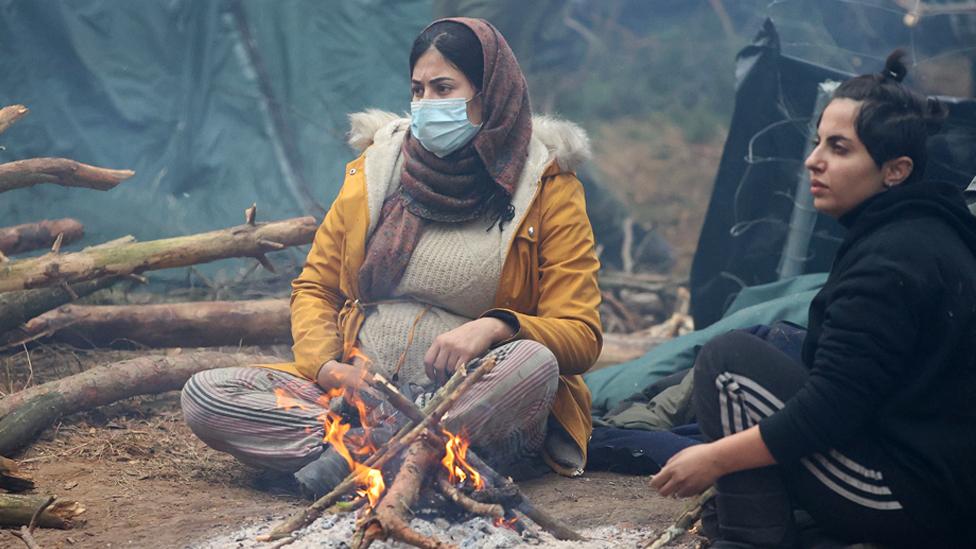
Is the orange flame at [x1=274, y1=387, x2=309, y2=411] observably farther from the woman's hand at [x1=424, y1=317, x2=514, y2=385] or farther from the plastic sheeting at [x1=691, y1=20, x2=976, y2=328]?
the plastic sheeting at [x1=691, y1=20, x2=976, y2=328]

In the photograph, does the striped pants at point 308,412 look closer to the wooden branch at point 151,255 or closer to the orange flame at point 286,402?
the orange flame at point 286,402

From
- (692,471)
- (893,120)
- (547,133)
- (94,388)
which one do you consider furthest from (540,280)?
(94,388)

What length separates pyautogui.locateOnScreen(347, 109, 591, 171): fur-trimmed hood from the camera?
12.4ft

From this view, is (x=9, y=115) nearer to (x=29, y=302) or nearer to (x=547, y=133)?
(x=29, y=302)

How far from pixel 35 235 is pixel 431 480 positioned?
303cm

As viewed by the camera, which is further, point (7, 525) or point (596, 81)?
point (596, 81)

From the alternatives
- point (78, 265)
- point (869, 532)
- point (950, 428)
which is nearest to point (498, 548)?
point (869, 532)

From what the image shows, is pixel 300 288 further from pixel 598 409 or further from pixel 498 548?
pixel 598 409

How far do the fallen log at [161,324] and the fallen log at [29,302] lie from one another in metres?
0.16

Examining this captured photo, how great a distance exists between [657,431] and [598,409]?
Answer: 31.1 inches

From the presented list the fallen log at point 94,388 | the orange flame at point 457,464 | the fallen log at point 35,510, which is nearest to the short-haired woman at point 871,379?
the orange flame at point 457,464

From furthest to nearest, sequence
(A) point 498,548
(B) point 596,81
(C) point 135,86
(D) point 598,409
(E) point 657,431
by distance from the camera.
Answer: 1. (B) point 596,81
2. (C) point 135,86
3. (D) point 598,409
4. (E) point 657,431
5. (A) point 498,548

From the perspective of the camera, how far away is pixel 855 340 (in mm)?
2422

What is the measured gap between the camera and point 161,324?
4926mm
